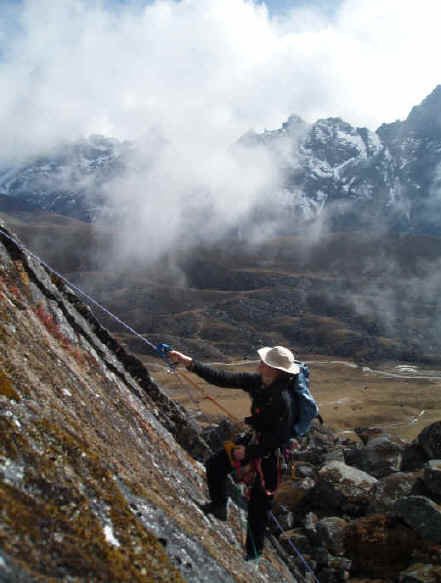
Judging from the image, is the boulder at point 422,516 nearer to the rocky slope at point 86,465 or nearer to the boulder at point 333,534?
the boulder at point 333,534

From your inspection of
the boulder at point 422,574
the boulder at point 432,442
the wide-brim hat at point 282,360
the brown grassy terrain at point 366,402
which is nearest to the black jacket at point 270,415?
the wide-brim hat at point 282,360

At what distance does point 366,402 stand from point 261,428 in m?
140

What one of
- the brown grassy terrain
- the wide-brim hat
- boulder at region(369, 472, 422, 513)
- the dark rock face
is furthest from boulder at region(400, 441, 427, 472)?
the brown grassy terrain

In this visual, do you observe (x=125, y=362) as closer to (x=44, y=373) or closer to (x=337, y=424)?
(x=44, y=373)

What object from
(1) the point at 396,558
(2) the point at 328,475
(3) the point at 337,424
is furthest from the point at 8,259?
(3) the point at 337,424

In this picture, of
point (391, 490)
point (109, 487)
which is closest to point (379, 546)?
point (391, 490)

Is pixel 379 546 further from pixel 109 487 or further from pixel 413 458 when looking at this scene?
pixel 413 458

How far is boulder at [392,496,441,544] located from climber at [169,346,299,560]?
1203 cm

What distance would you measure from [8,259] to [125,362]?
20.5 ft

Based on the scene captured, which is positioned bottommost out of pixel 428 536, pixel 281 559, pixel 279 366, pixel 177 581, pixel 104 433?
pixel 428 536

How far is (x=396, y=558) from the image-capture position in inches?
755

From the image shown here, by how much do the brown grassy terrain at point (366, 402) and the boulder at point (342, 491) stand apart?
142 ft

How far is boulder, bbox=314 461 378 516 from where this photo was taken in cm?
2717

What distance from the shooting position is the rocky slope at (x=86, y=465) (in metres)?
5.29
